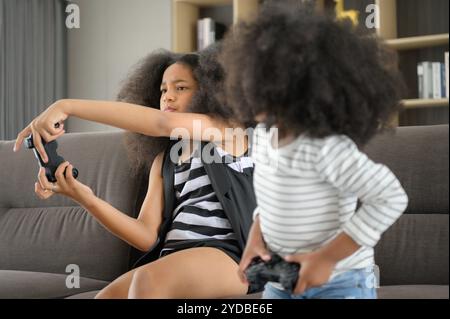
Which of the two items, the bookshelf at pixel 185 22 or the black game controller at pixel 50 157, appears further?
the bookshelf at pixel 185 22

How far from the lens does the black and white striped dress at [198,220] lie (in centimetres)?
91

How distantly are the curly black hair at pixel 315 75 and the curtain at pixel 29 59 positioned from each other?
223cm

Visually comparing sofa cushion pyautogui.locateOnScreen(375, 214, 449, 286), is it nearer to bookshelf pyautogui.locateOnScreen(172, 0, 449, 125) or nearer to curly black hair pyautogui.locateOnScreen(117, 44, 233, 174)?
curly black hair pyautogui.locateOnScreen(117, 44, 233, 174)

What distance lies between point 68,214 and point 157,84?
0.50 meters

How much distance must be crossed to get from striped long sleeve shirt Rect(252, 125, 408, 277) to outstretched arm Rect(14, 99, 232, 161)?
240 mm

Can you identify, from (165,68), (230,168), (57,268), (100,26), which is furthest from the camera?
(100,26)

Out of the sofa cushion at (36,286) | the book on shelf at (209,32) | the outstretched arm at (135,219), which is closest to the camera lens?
the outstretched arm at (135,219)

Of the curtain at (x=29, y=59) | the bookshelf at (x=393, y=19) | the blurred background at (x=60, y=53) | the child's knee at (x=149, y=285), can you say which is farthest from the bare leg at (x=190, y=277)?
the curtain at (x=29, y=59)

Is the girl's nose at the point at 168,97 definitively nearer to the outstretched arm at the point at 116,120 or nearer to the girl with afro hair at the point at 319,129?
the outstretched arm at the point at 116,120

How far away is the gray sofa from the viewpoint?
0.79m

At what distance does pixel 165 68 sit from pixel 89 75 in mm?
1716

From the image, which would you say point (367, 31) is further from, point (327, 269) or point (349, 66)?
point (327, 269)

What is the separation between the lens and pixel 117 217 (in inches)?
37.2
